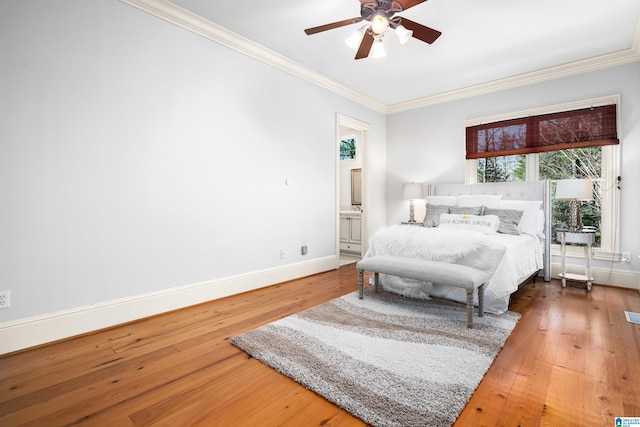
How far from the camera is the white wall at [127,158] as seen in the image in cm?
220

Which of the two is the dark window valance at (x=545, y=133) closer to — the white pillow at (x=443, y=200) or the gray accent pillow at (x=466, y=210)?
the white pillow at (x=443, y=200)

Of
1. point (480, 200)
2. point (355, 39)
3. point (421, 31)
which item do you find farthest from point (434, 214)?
point (355, 39)

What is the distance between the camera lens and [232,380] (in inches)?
71.9

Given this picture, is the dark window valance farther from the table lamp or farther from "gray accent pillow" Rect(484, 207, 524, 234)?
"gray accent pillow" Rect(484, 207, 524, 234)

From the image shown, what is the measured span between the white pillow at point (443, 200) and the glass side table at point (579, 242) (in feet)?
4.23

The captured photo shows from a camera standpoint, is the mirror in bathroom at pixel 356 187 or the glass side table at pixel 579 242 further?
the mirror in bathroom at pixel 356 187

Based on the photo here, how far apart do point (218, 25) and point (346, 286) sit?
125 inches

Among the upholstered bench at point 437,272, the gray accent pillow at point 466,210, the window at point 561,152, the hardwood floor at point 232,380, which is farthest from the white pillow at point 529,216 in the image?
the upholstered bench at point 437,272

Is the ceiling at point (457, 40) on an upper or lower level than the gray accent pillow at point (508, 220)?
upper

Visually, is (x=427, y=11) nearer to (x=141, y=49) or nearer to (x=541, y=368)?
(x=141, y=49)

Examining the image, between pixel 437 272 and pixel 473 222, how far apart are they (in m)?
1.49

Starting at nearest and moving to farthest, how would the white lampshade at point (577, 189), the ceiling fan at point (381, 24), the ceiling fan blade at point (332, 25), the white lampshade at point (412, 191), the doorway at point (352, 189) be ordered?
1. the ceiling fan at point (381, 24)
2. the ceiling fan blade at point (332, 25)
3. the white lampshade at point (577, 189)
4. the white lampshade at point (412, 191)
5. the doorway at point (352, 189)

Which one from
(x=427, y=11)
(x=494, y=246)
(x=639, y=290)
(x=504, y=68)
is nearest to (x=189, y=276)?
(x=494, y=246)

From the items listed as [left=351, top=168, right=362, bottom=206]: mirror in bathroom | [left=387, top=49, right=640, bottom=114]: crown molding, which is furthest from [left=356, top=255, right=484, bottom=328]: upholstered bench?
[left=351, top=168, right=362, bottom=206]: mirror in bathroom
